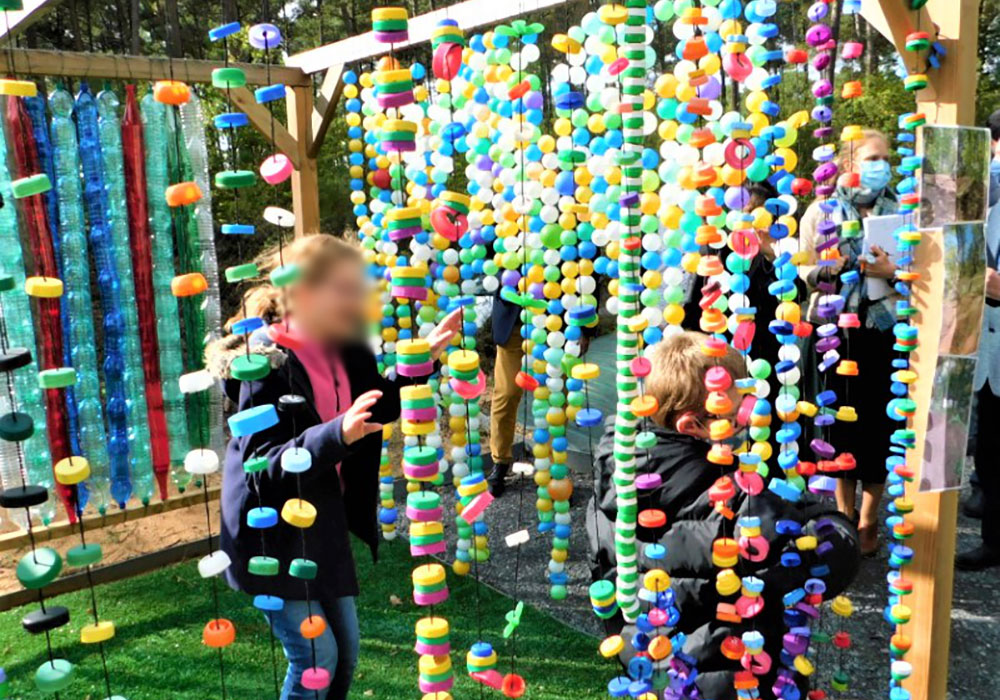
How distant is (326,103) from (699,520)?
2.81 metres

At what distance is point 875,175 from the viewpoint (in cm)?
306

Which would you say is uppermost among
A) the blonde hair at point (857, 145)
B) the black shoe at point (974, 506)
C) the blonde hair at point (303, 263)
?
the blonde hair at point (857, 145)

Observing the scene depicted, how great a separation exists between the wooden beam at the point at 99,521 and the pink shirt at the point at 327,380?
1.63 m

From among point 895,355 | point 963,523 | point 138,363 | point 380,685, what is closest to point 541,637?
point 380,685

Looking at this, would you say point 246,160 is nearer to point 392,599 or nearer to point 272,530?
point 392,599

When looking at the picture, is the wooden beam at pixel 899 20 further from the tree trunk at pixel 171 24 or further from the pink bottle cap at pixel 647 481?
the tree trunk at pixel 171 24

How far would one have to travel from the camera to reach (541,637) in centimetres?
318

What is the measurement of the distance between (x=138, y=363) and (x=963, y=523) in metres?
3.75

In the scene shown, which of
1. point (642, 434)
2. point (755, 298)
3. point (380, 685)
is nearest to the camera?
point (642, 434)

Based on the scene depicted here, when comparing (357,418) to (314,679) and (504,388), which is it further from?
(504,388)

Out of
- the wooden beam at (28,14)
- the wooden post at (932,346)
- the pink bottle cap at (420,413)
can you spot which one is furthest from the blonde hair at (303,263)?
the wooden post at (932,346)

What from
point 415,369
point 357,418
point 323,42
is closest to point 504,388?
point 357,418

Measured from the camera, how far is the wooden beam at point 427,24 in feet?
9.77

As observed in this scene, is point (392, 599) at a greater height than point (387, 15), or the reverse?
point (387, 15)
